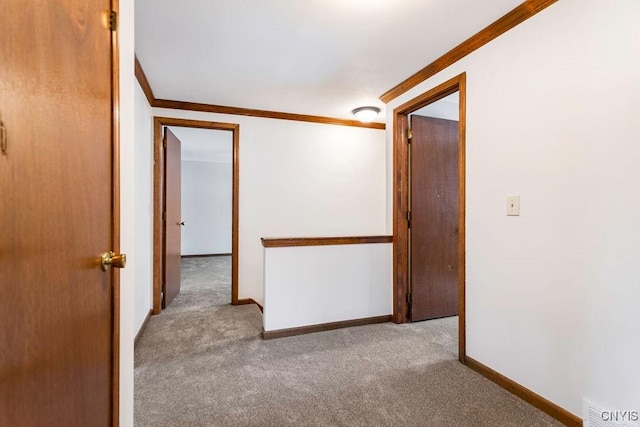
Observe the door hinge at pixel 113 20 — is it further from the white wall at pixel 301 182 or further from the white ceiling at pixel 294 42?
the white wall at pixel 301 182

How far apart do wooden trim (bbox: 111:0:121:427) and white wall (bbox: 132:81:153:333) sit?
4.62 feet

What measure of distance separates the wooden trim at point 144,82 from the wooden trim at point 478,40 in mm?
2221

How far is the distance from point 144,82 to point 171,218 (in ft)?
4.88

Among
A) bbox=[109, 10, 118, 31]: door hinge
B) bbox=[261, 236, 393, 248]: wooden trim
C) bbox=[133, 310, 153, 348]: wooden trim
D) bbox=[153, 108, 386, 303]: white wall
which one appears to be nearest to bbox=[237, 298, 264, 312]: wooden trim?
bbox=[153, 108, 386, 303]: white wall

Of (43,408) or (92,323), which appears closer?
(43,408)

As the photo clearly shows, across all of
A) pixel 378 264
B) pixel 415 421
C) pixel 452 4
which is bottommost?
pixel 415 421

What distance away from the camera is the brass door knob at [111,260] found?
3.16 feet

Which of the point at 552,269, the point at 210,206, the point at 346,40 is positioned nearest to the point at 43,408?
the point at 552,269

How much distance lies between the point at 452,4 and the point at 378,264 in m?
2.11

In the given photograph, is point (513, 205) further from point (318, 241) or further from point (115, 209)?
point (115, 209)

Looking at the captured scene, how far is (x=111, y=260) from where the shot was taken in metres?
0.99

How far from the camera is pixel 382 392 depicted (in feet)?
5.97

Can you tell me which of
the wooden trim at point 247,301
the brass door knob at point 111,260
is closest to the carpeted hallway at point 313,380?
the wooden trim at point 247,301

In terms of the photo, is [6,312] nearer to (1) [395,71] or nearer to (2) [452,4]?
(2) [452,4]
